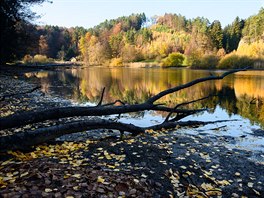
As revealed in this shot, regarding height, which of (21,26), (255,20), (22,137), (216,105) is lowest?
(216,105)

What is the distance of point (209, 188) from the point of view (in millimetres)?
6035

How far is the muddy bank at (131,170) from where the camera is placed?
16.7 ft

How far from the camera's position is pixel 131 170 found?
253 inches

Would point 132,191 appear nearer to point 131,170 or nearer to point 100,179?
point 100,179

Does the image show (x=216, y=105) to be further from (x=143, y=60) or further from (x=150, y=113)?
(x=143, y=60)

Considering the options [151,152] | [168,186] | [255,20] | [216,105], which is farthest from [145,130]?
[255,20]

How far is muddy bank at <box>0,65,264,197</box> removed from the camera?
5.10m

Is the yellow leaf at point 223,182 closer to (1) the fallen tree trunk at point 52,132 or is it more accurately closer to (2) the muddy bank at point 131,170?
(2) the muddy bank at point 131,170

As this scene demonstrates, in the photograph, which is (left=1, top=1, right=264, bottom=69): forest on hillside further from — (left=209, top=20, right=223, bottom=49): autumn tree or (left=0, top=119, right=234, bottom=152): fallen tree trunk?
(left=0, top=119, right=234, bottom=152): fallen tree trunk

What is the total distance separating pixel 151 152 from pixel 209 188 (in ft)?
7.49

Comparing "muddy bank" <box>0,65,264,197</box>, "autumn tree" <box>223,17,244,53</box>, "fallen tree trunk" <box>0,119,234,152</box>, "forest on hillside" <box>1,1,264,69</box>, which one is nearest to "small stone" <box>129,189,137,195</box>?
"muddy bank" <box>0,65,264,197</box>

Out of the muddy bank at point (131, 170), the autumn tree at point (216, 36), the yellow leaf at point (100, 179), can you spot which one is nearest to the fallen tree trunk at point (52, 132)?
the muddy bank at point (131, 170)

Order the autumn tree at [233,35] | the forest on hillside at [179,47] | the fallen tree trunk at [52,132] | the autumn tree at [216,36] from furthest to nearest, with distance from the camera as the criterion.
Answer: the autumn tree at [233,35]
the autumn tree at [216,36]
the forest on hillside at [179,47]
the fallen tree trunk at [52,132]

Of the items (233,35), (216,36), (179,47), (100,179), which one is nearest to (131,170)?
(100,179)
